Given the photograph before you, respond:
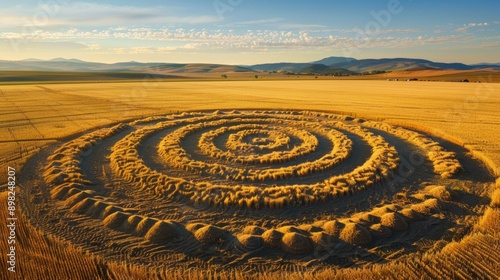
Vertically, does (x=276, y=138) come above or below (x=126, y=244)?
above

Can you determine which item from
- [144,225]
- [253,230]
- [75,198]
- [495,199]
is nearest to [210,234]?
[253,230]

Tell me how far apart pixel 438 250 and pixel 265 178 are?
8.35m

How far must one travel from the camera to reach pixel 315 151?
2003cm

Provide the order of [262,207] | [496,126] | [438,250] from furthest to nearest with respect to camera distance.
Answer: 1. [496,126]
2. [262,207]
3. [438,250]

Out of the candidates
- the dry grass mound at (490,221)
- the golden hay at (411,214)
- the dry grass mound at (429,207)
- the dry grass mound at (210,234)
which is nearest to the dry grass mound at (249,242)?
the dry grass mound at (210,234)

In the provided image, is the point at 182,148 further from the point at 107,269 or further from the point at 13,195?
the point at 107,269

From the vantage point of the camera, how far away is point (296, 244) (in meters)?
9.59

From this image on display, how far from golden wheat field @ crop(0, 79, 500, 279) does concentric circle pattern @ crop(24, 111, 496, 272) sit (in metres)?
0.07

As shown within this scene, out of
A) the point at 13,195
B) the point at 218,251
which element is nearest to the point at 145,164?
the point at 13,195

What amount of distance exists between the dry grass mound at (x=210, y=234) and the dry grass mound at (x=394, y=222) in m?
6.23

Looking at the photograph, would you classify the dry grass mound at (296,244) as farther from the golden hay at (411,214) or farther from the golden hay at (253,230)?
the golden hay at (411,214)

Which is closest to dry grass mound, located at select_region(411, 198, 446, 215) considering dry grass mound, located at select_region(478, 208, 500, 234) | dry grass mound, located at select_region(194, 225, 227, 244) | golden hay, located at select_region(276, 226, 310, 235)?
dry grass mound, located at select_region(478, 208, 500, 234)

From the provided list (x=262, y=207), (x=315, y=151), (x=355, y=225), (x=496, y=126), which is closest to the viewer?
(x=355, y=225)

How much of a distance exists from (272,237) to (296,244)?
88 cm
